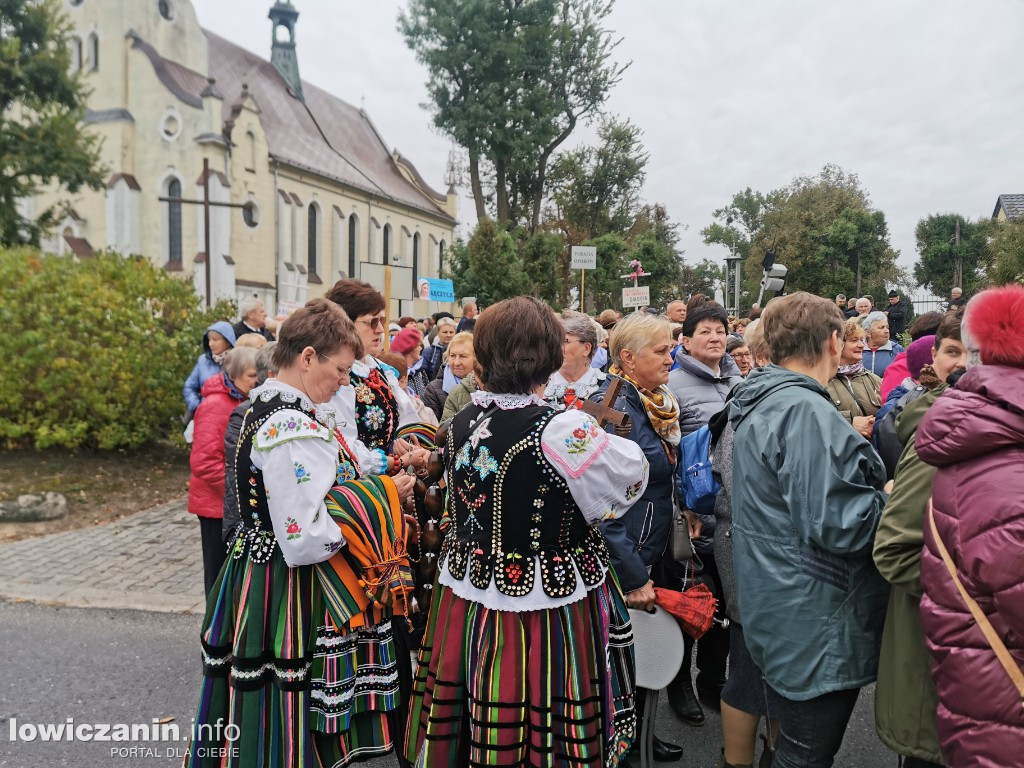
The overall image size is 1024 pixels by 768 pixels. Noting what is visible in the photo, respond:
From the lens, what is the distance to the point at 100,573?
5.76 metres

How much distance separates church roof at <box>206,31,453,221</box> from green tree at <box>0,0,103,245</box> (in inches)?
421

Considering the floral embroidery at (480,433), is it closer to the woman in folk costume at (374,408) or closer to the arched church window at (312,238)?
the woman in folk costume at (374,408)

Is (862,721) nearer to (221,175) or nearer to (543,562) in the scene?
(543,562)

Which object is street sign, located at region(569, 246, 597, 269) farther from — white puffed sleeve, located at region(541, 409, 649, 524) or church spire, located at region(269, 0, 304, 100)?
church spire, located at region(269, 0, 304, 100)

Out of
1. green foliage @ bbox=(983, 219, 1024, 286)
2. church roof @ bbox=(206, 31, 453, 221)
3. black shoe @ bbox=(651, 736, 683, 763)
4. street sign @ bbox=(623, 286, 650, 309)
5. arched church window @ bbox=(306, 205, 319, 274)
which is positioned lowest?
black shoe @ bbox=(651, 736, 683, 763)

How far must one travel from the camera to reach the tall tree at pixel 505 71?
2886 centimetres

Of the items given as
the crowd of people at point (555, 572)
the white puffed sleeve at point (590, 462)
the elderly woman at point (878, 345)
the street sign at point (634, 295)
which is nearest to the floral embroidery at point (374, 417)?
the crowd of people at point (555, 572)

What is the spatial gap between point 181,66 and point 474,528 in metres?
36.8

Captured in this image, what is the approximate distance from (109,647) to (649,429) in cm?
367

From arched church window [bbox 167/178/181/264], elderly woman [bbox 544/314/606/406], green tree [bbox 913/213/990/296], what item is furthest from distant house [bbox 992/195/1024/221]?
elderly woman [bbox 544/314/606/406]

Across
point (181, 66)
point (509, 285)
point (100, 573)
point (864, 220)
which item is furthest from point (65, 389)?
point (864, 220)

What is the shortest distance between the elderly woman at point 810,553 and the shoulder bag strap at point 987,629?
315 mm

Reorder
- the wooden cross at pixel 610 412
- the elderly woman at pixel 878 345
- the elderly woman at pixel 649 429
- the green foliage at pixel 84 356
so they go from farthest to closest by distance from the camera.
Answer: the green foliage at pixel 84 356 → the elderly woman at pixel 878 345 → the elderly woman at pixel 649 429 → the wooden cross at pixel 610 412

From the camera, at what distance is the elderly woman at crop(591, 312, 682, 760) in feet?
10.0
